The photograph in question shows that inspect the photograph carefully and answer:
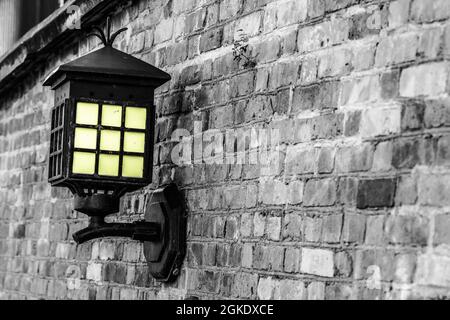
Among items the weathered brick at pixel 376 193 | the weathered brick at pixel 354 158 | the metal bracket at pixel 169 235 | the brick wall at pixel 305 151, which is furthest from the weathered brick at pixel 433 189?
the metal bracket at pixel 169 235

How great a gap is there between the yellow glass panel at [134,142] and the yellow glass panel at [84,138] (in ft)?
0.38

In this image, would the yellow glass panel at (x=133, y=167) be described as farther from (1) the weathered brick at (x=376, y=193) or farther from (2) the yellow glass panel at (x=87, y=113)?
(1) the weathered brick at (x=376, y=193)

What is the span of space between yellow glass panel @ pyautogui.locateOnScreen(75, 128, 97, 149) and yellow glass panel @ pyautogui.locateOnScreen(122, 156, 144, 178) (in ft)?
0.43

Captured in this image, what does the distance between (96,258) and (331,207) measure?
2.04 metres

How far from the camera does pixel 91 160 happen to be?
4.04 meters

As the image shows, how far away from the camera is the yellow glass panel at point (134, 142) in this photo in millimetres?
4078

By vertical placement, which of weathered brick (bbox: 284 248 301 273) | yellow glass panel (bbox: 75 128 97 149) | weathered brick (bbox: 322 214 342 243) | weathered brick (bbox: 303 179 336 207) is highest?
yellow glass panel (bbox: 75 128 97 149)

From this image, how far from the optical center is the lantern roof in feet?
13.3

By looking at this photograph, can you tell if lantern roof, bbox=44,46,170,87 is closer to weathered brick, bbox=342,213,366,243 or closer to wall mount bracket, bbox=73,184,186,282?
wall mount bracket, bbox=73,184,186,282

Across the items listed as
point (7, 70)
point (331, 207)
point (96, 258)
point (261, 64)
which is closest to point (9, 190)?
point (7, 70)

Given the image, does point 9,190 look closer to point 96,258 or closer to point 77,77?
point 96,258

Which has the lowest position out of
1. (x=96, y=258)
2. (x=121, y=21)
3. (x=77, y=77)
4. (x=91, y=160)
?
(x=96, y=258)

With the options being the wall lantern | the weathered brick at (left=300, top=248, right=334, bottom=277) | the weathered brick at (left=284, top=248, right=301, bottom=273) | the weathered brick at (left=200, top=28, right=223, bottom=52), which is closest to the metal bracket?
the wall lantern

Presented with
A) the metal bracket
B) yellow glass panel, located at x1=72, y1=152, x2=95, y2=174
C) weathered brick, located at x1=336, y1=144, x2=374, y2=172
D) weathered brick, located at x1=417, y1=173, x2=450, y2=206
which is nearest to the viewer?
weathered brick, located at x1=417, y1=173, x2=450, y2=206
